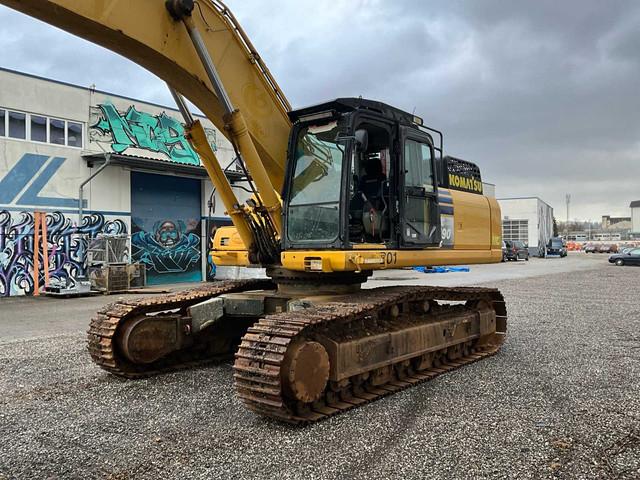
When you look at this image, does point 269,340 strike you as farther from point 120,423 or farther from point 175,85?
point 175,85

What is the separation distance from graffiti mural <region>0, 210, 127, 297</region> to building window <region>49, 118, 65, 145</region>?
249cm

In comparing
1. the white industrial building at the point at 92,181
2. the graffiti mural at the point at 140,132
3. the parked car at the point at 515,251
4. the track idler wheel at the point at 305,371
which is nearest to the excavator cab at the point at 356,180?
the track idler wheel at the point at 305,371

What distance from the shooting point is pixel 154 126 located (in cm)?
2208

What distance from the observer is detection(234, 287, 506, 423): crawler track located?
16.4 feet

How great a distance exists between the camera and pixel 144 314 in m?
6.89

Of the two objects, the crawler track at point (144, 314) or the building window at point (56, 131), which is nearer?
the crawler track at point (144, 314)

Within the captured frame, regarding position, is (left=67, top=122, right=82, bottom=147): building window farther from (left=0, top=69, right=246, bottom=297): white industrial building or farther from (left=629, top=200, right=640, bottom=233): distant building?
(left=629, top=200, right=640, bottom=233): distant building

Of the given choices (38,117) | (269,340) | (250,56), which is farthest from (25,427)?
(38,117)

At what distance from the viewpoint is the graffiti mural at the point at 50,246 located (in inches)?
690

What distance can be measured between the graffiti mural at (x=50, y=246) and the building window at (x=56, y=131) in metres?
2.49

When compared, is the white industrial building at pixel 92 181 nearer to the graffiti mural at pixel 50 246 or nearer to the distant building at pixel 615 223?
the graffiti mural at pixel 50 246

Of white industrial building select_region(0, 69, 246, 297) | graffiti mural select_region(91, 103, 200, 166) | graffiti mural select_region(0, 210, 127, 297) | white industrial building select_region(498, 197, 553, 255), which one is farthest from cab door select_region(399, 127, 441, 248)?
white industrial building select_region(498, 197, 553, 255)

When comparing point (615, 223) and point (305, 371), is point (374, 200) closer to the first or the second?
point (305, 371)

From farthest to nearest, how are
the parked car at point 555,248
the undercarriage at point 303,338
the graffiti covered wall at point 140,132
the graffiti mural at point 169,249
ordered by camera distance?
the parked car at point 555,248
the graffiti mural at point 169,249
the graffiti covered wall at point 140,132
the undercarriage at point 303,338
